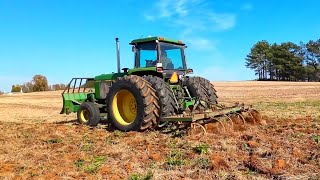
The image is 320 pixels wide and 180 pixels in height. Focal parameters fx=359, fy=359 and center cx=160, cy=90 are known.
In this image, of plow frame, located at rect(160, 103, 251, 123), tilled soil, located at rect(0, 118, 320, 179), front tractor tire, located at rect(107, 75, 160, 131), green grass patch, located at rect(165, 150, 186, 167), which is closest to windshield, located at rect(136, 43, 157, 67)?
front tractor tire, located at rect(107, 75, 160, 131)

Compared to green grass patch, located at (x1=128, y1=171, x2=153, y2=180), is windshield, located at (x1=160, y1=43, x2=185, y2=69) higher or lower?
higher

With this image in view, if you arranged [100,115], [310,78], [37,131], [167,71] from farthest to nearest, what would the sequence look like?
[310,78] → [100,115] → [167,71] → [37,131]

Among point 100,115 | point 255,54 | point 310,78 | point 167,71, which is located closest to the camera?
point 167,71

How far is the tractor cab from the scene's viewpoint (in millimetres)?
9414

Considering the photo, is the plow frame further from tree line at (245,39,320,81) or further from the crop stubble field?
tree line at (245,39,320,81)

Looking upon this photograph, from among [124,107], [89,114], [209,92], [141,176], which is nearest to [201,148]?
[141,176]

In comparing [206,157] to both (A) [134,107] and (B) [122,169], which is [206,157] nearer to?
(B) [122,169]

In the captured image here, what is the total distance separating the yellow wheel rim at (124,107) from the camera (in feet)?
30.1

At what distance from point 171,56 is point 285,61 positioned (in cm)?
8323

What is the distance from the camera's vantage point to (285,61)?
286 ft

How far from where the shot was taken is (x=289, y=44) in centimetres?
9075

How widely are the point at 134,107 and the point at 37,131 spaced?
2470 mm

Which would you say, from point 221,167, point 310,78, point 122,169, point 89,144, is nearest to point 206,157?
point 221,167

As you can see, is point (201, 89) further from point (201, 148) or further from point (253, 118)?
point (201, 148)
